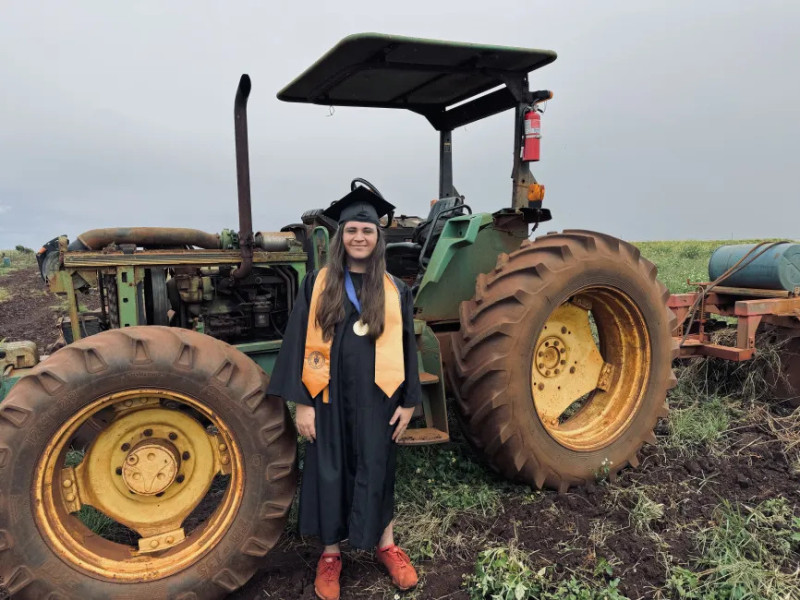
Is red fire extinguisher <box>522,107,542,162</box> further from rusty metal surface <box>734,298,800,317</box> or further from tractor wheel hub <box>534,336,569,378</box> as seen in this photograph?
rusty metal surface <box>734,298,800,317</box>

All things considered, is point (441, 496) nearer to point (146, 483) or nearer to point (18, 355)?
point (146, 483)

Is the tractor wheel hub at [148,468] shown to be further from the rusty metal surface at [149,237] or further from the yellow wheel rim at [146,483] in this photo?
the rusty metal surface at [149,237]

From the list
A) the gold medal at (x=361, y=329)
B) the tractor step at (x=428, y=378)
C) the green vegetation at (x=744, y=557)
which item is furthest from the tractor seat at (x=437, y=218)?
the green vegetation at (x=744, y=557)

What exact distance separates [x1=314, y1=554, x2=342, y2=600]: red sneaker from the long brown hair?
40.0 inches

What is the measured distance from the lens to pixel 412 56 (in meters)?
3.56

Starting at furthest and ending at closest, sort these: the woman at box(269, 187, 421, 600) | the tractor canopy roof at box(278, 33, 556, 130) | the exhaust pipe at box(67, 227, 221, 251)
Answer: the tractor canopy roof at box(278, 33, 556, 130), the exhaust pipe at box(67, 227, 221, 251), the woman at box(269, 187, 421, 600)

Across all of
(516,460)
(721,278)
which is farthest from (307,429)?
(721,278)

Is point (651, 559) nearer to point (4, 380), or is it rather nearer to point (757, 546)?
point (757, 546)

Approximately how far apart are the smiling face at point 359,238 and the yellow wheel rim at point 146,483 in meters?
0.96

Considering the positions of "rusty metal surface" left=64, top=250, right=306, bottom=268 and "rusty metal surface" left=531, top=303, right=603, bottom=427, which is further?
"rusty metal surface" left=531, top=303, right=603, bottom=427

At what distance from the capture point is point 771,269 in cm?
479

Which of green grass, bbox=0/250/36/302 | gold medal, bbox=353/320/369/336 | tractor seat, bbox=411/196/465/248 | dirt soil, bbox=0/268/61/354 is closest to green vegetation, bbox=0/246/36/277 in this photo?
green grass, bbox=0/250/36/302

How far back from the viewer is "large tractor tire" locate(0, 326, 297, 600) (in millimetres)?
2369

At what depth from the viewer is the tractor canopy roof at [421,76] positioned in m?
3.44
